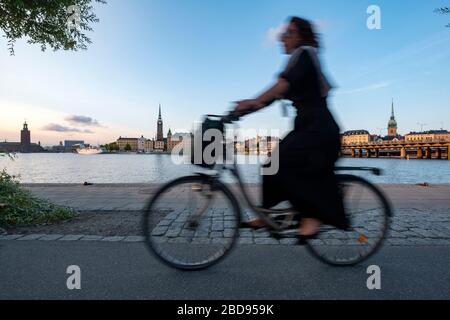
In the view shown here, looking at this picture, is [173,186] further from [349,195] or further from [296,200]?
[349,195]

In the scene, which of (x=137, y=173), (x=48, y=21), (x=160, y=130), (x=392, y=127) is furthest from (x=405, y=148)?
(x=48, y=21)

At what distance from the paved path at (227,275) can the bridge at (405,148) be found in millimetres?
104748

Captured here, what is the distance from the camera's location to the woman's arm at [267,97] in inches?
102

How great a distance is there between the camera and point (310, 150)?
8.71ft

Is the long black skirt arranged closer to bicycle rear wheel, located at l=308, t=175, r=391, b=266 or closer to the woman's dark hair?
bicycle rear wheel, located at l=308, t=175, r=391, b=266

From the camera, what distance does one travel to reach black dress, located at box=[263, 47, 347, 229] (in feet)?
8.68

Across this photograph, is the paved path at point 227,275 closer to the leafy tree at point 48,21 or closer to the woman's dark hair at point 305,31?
the woman's dark hair at point 305,31

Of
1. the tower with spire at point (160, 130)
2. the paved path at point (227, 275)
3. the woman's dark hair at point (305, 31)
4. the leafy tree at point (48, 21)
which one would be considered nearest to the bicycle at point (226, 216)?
the paved path at point (227, 275)

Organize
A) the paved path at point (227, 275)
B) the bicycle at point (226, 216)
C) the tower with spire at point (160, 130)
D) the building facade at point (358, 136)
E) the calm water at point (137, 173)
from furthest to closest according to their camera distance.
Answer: the tower with spire at point (160, 130) → the building facade at point (358, 136) → the calm water at point (137, 173) → the bicycle at point (226, 216) → the paved path at point (227, 275)

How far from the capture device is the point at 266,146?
338 cm

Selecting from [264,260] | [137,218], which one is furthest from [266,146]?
[137,218]
